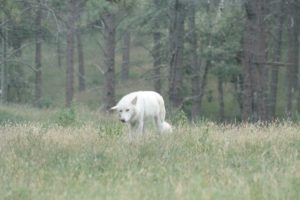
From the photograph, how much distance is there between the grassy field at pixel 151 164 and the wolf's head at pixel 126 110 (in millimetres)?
222

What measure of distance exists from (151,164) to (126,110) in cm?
291

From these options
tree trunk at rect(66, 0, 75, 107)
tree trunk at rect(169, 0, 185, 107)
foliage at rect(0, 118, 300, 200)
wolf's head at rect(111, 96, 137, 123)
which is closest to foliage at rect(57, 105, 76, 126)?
foliage at rect(0, 118, 300, 200)

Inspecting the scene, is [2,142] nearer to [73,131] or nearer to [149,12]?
[73,131]

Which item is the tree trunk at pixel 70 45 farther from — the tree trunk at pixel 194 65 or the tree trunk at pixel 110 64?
the tree trunk at pixel 194 65

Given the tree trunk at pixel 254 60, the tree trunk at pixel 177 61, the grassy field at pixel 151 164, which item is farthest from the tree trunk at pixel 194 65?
the grassy field at pixel 151 164

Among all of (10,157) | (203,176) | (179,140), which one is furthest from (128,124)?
(203,176)

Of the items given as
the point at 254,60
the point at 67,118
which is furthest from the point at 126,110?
the point at 254,60

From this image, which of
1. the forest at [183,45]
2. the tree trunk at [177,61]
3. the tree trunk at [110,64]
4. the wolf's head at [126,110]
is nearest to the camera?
the wolf's head at [126,110]

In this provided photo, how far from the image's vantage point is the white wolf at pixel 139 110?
1257 cm

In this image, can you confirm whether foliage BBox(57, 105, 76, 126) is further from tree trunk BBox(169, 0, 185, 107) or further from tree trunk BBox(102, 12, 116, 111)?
tree trunk BBox(169, 0, 185, 107)

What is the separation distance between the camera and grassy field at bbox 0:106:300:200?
818 cm

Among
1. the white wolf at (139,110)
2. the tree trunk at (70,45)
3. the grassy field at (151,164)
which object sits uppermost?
the tree trunk at (70,45)

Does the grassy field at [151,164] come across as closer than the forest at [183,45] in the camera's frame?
Yes

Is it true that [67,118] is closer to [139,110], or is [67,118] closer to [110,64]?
[139,110]
